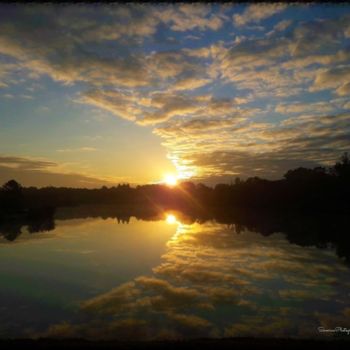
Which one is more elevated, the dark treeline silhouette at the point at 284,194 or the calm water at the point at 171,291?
the dark treeline silhouette at the point at 284,194

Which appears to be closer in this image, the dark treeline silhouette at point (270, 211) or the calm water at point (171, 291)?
the calm water at point (171, 291)

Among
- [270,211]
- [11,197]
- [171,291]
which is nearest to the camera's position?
[171,291]

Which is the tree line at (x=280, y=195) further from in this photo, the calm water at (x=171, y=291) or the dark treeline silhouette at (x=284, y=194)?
the calm water at (x=171, y=291)

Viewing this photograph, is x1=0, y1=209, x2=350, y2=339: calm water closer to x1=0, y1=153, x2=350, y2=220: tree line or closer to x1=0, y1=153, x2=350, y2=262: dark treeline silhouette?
x1=0, y1=153, x2=350, y2=262: dark treeline silhouette

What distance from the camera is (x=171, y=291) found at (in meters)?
14.2

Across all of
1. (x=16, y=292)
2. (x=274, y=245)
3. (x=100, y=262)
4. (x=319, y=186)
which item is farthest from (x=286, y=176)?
(x=16, y=292)

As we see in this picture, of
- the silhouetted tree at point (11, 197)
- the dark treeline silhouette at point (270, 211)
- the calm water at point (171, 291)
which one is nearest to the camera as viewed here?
the calm water at point (171, 291)

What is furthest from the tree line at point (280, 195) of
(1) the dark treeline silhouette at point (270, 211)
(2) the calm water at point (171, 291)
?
(2) the calm water at point (171, 291)

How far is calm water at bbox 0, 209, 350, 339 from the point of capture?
10391mm

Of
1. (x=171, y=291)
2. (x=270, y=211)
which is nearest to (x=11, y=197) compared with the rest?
(x=270, y=211)

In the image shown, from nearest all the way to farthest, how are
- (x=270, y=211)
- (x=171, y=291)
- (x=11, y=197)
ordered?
(x=171, y=291) → (x=11, y=197) → (x=270, y=211)

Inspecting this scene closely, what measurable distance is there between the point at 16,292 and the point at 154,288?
18.9 feet

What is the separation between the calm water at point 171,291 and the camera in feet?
34.1

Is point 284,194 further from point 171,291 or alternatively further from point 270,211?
point 171,291
